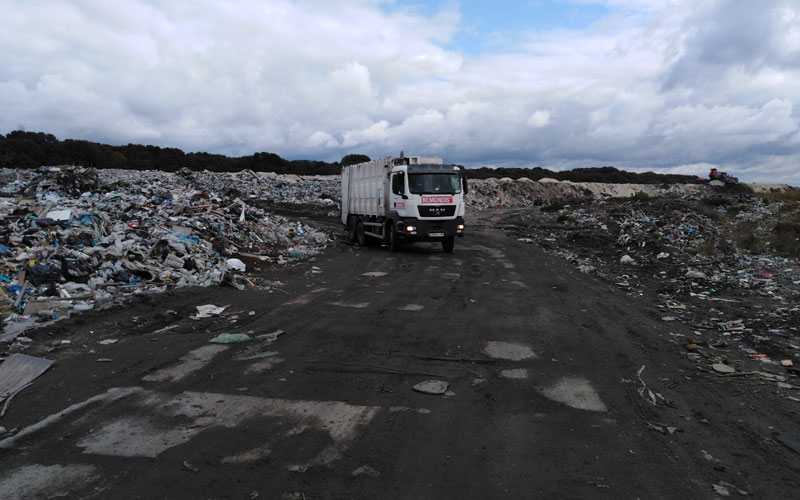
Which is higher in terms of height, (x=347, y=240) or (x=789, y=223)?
(x=789, y=223)

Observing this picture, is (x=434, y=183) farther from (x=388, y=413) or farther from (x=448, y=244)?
(x=388, y=413)

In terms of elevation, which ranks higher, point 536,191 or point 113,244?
point 536,191

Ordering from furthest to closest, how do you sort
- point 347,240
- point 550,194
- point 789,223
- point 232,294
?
point 550,194, point 347,240, point 789,223, point 232,294

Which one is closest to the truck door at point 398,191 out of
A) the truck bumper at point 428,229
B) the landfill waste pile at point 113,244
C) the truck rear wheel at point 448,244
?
the truck bumper at point 428,229

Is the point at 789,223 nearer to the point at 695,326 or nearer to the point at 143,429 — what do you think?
the point at 695,326

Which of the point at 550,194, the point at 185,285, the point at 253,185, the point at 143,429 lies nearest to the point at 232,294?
the point at 185,285

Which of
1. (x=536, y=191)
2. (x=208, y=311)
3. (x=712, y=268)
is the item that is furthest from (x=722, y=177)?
(x=208, y=311)

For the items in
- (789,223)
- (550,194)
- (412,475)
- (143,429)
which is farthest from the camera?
(550,194)

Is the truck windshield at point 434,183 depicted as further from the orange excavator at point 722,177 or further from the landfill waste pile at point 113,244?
the orange excavator at point 722,177

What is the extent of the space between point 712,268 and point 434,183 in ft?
25.0

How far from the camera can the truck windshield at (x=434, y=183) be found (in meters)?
14.5

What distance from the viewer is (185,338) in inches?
255

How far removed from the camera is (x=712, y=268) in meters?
11.4

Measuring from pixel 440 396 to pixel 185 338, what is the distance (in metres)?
3.83
